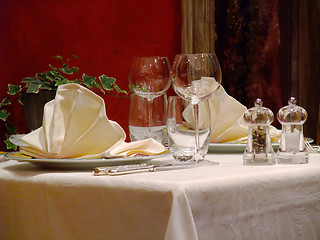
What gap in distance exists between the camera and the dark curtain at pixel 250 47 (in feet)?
13.3

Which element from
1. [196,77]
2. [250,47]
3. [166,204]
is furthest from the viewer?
[250,47]

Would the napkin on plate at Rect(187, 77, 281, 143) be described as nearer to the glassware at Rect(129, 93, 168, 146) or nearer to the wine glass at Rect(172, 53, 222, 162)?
the glassware at Rect(129, 93, 168, 146)

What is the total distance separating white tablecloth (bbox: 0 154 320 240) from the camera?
88 cm

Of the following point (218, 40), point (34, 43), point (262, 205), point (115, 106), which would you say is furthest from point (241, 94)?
point (262, 205)

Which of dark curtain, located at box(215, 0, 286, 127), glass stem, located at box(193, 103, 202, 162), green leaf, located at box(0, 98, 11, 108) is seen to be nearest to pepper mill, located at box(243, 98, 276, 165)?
glass stem, located at box(193, 103, 202, 162)

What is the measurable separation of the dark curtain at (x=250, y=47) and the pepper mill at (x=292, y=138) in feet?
9.31

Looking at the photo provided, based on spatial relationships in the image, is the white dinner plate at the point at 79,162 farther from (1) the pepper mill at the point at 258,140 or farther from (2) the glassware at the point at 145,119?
(2) the glassware at the point at 145,119

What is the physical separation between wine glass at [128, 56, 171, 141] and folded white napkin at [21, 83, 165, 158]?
268 mm

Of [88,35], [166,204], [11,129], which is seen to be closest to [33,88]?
[11,129]

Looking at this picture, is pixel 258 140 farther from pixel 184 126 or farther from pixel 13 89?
pixel 13 89

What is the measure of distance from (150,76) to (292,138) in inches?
16.8

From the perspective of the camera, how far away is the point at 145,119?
1578mm

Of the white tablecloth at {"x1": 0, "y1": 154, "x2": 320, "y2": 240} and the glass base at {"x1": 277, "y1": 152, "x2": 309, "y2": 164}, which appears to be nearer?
the white tablecloth at {"x1": 0, "y1": 154, "x2": 320, "y2": 240}

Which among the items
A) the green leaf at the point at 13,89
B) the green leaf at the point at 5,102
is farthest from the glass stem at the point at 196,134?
the green leaf at the point at 5,102
